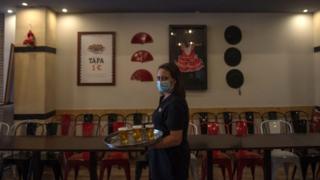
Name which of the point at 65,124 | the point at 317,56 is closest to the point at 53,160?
the point at 65,124

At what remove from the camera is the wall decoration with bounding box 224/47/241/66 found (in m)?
6.79

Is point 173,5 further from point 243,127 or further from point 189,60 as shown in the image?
point 243,127

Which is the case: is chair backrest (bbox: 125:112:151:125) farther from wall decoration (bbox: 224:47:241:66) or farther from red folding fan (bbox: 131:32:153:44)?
wall decoration (bbox: 224:47:241:66)

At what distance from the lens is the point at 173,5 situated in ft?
20.4

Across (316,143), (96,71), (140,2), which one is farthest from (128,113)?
(316,143)

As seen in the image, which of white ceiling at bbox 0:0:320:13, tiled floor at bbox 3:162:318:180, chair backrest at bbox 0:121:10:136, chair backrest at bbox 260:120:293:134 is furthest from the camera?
white ceiling at bbox 0:0:320:13

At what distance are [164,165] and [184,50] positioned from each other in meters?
4.40

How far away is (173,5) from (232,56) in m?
1.45

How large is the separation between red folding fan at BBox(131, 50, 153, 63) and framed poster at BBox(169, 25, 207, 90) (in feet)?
1.29

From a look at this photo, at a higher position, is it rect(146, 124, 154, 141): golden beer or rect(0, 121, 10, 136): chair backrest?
rect(146, 124, 154, 141): golden beer

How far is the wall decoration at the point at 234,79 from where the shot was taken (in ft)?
22.3

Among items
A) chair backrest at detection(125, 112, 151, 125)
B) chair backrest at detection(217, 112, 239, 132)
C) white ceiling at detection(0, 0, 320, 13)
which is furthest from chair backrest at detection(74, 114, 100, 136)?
chair backrest at detection(217, 112, 239, 132)

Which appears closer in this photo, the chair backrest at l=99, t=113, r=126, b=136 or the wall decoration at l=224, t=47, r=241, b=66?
the chair backrest at l=99, t=113, r=126, b=136

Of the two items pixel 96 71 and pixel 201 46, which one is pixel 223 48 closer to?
pixel 201 46
